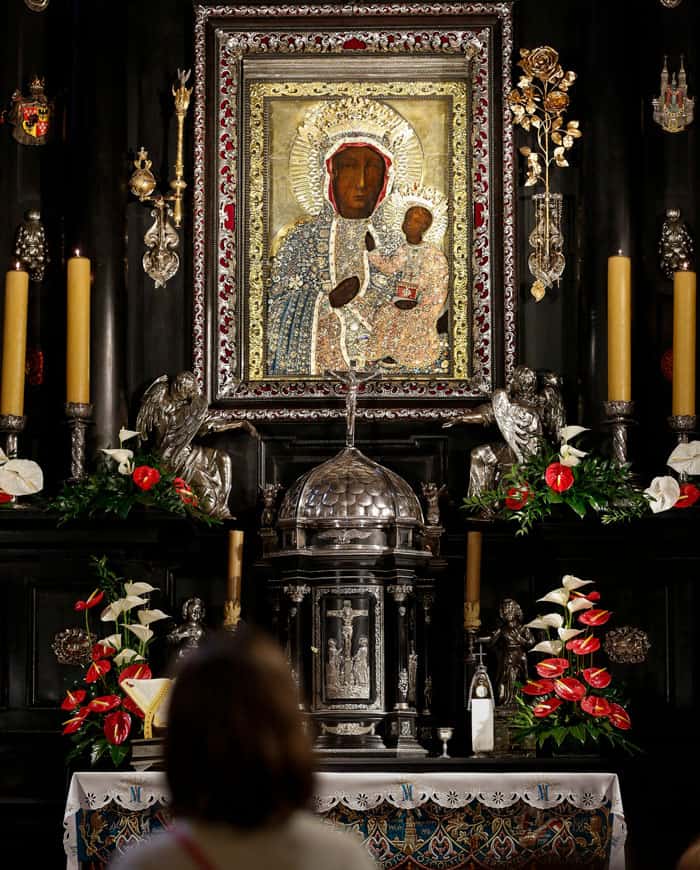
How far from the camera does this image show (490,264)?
25.8 feet

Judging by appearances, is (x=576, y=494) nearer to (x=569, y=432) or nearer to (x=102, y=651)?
(x=569, y=432)

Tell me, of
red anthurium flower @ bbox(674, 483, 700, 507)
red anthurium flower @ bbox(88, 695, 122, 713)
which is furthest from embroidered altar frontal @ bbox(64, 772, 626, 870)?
red anthurium flower @ bbox(674, 483, 700, 507)

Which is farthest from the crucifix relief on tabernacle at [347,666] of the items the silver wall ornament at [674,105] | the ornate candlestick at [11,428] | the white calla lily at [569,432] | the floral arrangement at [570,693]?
the silver wall ornament at [674,105]

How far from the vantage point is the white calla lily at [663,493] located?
6949 mm

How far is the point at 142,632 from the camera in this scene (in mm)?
6789

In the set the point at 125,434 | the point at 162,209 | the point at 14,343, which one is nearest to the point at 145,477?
the point at 125,434

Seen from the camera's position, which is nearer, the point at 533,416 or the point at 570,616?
the point at 570,616

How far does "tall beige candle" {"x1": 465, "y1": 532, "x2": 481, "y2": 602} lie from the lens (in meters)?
7.05

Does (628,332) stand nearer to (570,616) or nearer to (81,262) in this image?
(570,616)

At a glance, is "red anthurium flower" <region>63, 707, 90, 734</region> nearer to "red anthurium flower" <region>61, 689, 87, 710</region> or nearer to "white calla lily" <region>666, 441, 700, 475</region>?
"red anthurium flower" <region>61, 689, 87, 710</region>

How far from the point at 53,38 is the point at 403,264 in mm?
2046

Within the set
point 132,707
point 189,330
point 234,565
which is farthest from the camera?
point 189,330

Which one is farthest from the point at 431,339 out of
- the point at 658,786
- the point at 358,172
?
the point at 658,786

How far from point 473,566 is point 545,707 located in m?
0.80
